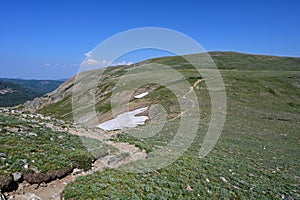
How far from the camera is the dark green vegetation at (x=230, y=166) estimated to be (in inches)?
494

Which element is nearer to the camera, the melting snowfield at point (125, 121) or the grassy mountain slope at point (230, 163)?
the grassy mountain slope at point (230, 163)

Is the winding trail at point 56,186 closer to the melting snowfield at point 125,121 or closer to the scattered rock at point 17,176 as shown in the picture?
the scattered rock at point 17,176

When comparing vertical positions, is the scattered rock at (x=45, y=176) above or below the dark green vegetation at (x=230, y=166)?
above

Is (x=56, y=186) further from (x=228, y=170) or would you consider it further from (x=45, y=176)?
(x=228, y=170)

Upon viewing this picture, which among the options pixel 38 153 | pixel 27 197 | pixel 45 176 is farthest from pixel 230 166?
pixel 27 197

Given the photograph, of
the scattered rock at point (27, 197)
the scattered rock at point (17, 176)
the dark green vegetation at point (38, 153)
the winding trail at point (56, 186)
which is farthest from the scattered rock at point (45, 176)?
the scattered rock at point (27, 197)

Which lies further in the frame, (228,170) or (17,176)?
(228,170)

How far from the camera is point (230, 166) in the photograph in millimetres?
18891

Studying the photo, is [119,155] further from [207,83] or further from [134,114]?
[207,83]

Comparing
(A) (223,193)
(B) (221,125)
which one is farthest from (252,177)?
(B) (221,125)

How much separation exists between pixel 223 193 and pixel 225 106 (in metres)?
36.1

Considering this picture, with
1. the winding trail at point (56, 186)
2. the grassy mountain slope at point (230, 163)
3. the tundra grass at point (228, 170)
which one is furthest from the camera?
the grassy mountain slope at point (230, 163)

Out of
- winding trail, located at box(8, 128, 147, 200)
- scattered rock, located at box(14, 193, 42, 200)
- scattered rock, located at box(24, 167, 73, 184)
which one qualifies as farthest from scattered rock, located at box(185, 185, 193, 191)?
scattered rock, located at box(14, 193, 42, 200)

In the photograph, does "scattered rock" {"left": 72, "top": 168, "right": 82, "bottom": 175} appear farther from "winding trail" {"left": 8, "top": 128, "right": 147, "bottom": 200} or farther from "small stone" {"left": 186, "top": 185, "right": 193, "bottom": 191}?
"small stone" {"left": 186, "top": 185, "right": 193, "bottom": 191}
